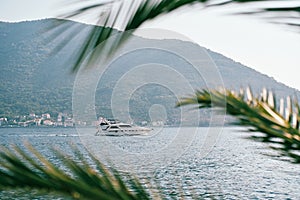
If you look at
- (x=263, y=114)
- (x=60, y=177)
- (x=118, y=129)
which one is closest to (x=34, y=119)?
(x=118, y=129)

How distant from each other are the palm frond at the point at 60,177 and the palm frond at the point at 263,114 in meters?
0.44

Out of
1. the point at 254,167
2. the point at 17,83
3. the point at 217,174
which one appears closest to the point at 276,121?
the point at 217,174

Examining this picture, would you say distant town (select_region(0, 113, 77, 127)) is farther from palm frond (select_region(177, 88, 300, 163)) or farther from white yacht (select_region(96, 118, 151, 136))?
palm frond (select_region(177, 88, 300, 163))

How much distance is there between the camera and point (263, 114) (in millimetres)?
1134

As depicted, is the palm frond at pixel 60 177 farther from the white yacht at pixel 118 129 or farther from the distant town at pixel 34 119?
the white yacht at pixel 118 129


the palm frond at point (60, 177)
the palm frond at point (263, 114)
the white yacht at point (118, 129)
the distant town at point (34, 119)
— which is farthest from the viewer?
the white yacht at point (118, 129)

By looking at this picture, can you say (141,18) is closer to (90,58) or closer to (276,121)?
(90,58)

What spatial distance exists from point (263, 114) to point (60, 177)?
577 millimetres

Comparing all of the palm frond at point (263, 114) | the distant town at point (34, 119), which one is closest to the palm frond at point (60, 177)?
the palm frond at point (263, 114)

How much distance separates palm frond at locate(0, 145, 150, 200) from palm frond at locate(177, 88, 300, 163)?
1.43 ft

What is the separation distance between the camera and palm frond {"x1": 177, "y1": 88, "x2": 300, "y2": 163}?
1.12 m

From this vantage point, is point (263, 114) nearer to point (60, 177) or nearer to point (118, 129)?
point (60, 177)

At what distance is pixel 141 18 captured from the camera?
92cm

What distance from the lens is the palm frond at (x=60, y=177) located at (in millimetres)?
660
